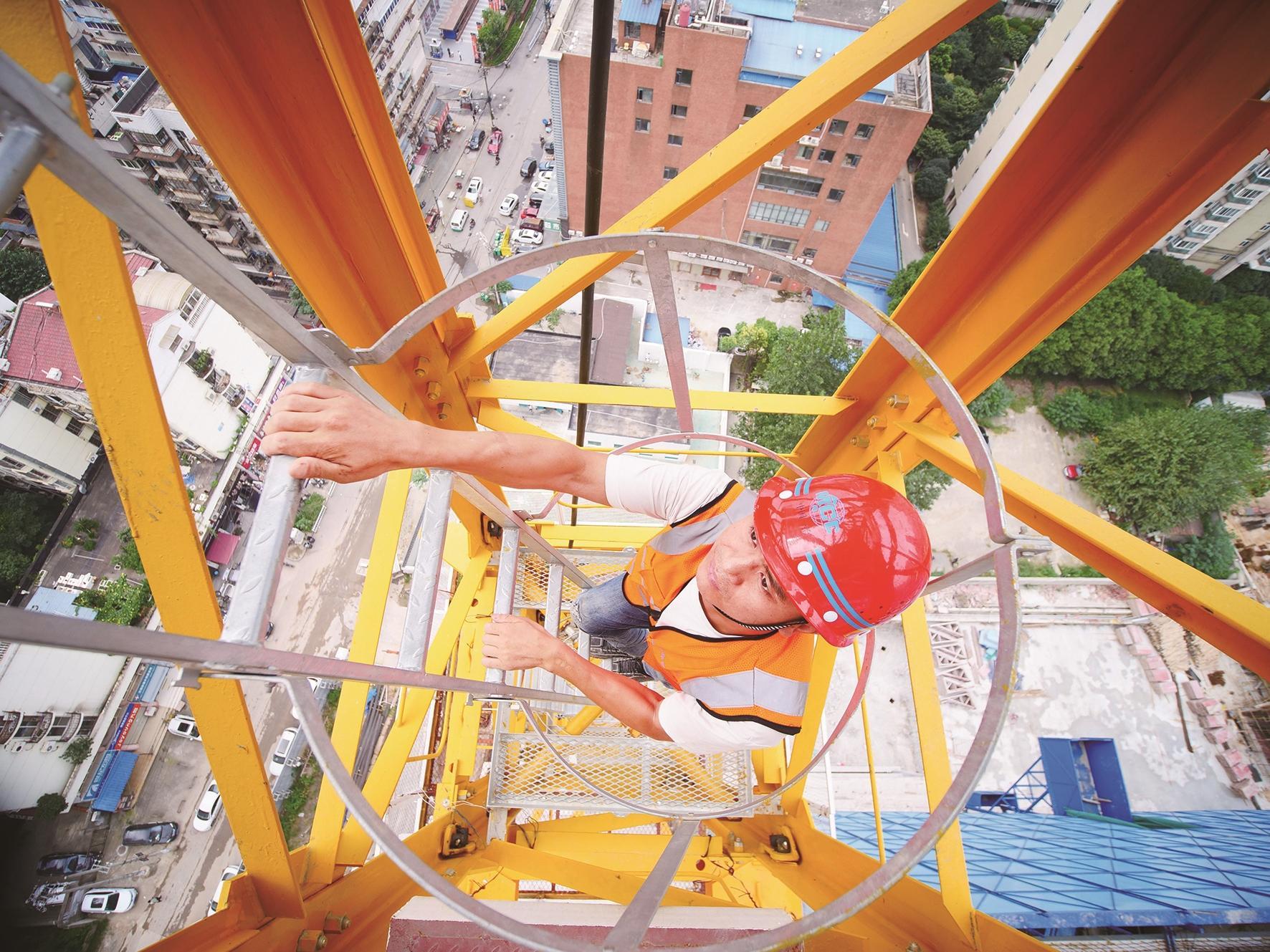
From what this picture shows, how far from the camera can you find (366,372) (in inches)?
149

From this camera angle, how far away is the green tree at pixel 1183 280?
890 inches

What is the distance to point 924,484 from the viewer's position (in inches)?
682

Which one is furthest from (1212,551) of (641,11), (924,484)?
(641,11)

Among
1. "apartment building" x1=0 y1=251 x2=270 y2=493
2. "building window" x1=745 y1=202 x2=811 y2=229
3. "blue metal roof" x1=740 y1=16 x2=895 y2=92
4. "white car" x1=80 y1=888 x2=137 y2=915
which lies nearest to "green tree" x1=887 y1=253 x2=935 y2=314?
"building window" x1=745 y1=202 x2=811 y2=229

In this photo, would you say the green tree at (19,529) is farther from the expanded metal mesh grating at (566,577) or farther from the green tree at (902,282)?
the green tree at (902,282)

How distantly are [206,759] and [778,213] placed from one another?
2518cm

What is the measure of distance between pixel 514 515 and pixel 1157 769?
20084mm

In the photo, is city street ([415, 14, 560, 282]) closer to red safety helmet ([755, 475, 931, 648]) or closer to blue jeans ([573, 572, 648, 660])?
blue jeans ([573, 572, 648, 660])

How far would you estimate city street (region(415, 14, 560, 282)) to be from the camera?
24.9m

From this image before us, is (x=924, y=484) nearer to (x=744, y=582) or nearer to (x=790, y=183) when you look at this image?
(x=790, y=183)

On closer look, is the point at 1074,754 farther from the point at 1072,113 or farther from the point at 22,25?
the point at 22,25

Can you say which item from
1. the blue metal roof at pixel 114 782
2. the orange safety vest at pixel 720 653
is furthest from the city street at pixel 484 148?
the orange safety vest at pixel 720 653

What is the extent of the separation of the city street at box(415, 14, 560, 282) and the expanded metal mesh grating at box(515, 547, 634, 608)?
64.1ft

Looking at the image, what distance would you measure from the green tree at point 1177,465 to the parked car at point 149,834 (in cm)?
2953
